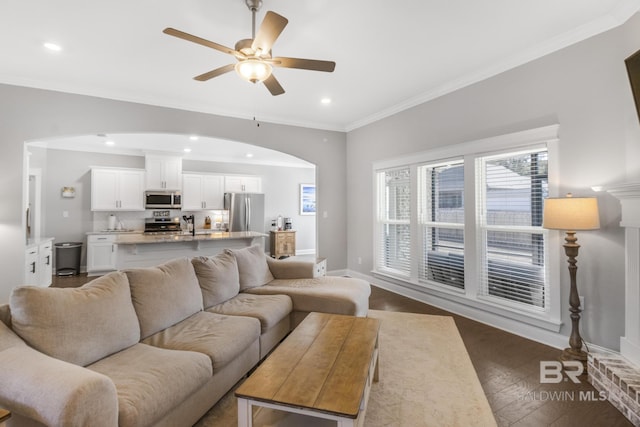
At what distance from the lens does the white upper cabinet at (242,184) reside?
26.3ft

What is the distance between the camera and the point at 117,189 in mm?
6707

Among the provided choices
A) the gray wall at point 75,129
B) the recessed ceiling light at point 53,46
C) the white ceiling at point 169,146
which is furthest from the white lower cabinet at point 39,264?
the recessed ceiling light at point 53,46

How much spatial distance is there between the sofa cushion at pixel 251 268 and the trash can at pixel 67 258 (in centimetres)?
487

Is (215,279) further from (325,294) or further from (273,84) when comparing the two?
(273,84)

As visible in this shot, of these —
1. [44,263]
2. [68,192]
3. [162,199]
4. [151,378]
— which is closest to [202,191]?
[162,199]

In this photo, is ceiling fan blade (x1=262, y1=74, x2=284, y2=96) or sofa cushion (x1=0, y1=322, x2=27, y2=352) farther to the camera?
ceiling fan blade (x1=262, y1=74, x2=284, y2=96)

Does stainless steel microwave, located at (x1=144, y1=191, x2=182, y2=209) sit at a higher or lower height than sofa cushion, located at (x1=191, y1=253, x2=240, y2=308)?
higher

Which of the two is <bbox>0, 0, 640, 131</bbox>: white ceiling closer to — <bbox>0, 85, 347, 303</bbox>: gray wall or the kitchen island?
<bbox>0, 85, 347, 303</bbox>: gray wall

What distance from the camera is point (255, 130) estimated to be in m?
4.98

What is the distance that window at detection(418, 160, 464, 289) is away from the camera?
386 cm

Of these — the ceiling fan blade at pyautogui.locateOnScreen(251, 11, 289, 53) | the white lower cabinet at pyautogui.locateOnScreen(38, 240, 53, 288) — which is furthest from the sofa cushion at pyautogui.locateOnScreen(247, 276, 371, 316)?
the white lower cabinet at pyautogui.locateOnScreen(38, 240, 53, 288)

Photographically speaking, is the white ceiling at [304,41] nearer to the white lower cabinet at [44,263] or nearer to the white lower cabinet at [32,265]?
the white lower cabinet at [32,265]

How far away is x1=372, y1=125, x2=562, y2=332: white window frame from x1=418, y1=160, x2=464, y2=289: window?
0.30ft

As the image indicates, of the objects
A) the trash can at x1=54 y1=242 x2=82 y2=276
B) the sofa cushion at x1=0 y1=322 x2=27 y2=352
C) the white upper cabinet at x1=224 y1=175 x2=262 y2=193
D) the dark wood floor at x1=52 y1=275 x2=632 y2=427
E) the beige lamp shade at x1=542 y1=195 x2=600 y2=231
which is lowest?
the dark wood floor at x1=52 y1=275 x2=632 y2=427
